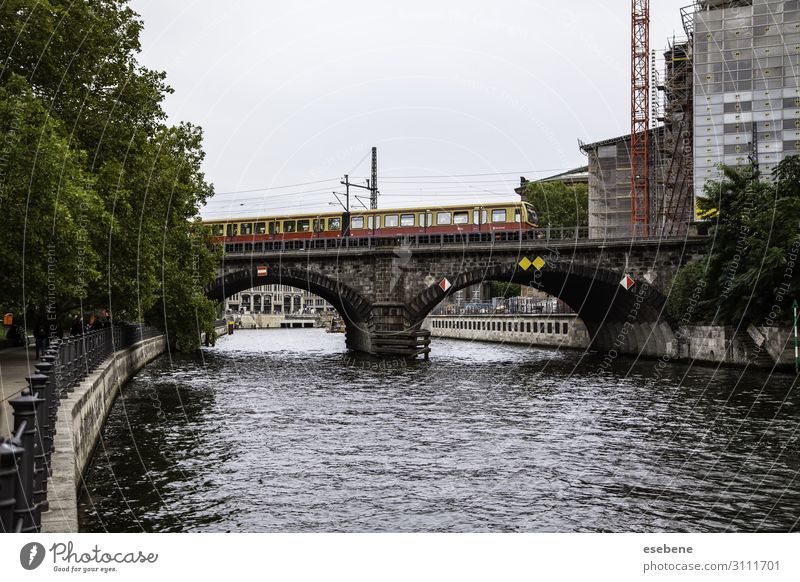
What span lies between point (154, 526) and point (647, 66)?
78.9 meters

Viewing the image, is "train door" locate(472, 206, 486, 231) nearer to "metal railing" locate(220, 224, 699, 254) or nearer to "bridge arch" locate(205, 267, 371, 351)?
"metal railing" locate(220, 224, 699, 254)

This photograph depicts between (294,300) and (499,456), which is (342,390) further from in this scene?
(294,300)

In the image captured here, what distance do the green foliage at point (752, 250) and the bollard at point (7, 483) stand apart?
124ft

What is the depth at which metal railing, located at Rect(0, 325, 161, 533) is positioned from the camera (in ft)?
22.5

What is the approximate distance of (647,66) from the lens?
82.9 m

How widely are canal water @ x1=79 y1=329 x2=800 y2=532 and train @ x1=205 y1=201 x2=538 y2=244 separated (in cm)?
2062

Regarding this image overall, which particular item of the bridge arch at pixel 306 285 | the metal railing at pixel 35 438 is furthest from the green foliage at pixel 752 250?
the metal railing at pixel 35 438

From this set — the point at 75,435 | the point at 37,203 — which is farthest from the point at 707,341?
the point at 75,435

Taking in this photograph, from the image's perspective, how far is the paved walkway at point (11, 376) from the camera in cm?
1509

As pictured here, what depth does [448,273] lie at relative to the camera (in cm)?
5744

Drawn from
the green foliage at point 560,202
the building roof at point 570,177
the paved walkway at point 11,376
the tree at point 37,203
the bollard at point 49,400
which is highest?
the building roof at point 570,177

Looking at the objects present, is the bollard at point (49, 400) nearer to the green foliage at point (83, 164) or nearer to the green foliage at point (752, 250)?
the green foliage at point (83, 164)

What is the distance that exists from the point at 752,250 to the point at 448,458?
2748cm
